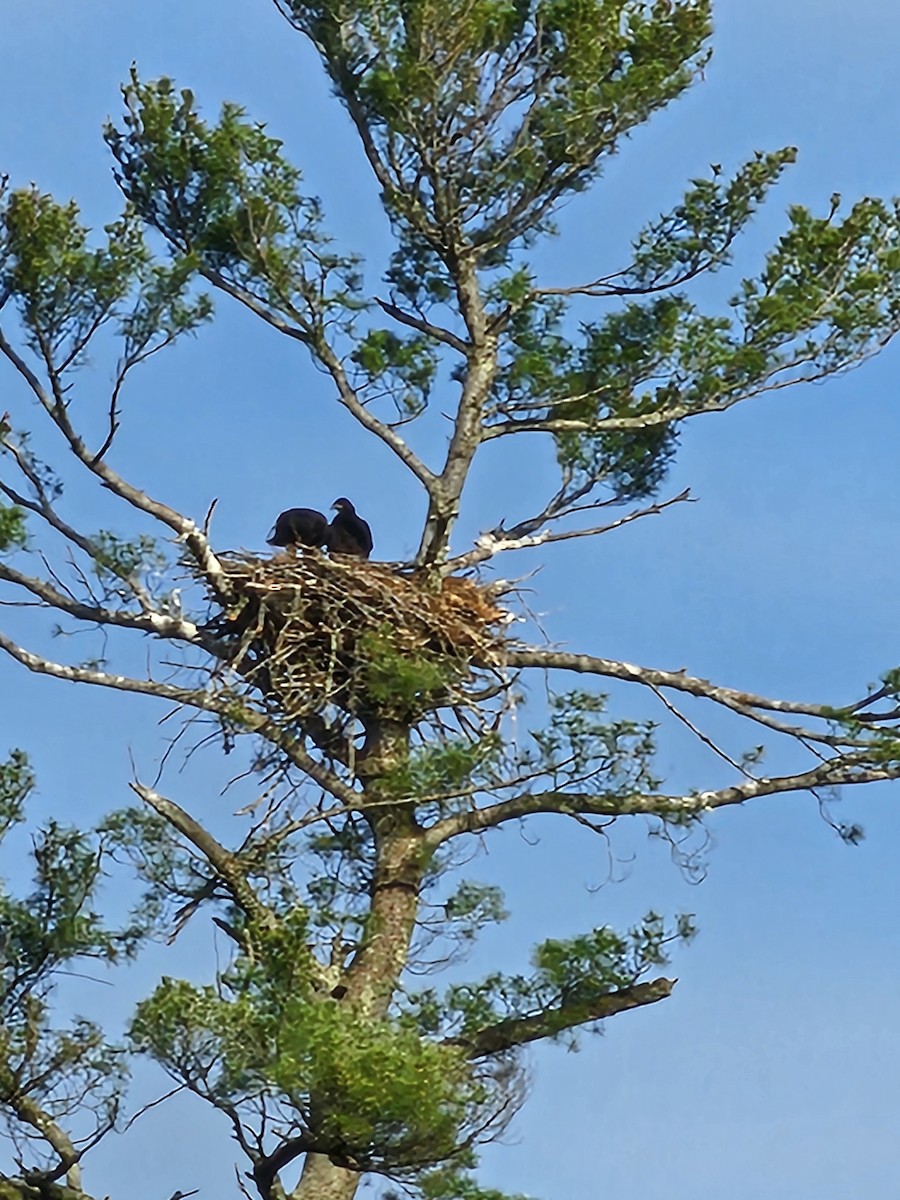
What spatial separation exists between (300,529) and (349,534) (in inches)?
32.8

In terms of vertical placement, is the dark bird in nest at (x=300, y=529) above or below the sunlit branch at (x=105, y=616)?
above

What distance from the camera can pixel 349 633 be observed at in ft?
35.0

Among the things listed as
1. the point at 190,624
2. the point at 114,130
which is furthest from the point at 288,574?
the point at 114,130

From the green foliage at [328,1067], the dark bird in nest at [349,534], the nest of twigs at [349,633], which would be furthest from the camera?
the dark bird in nest at [349,534]

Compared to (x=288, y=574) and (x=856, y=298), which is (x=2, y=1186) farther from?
(x=856, y=298)

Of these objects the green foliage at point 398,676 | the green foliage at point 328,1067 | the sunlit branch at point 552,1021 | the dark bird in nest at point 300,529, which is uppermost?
the dark bird in nest at point 300,529

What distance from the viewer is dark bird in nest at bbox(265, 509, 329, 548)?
11930 millimetres

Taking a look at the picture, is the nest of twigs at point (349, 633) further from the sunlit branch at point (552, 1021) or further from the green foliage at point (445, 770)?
the sunlit branch at point (552, 1021)

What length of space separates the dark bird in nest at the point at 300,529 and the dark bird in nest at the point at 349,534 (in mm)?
254

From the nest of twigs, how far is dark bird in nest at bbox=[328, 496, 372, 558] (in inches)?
56.9

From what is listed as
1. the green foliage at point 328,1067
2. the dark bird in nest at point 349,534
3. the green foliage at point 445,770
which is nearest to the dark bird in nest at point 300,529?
the dark bird in nest at point 349,534

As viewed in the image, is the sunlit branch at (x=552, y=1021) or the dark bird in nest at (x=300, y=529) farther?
the dark bird in nest at (x=300, y=529)

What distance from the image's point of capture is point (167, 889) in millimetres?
10266

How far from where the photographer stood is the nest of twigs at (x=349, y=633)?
34.2ft
